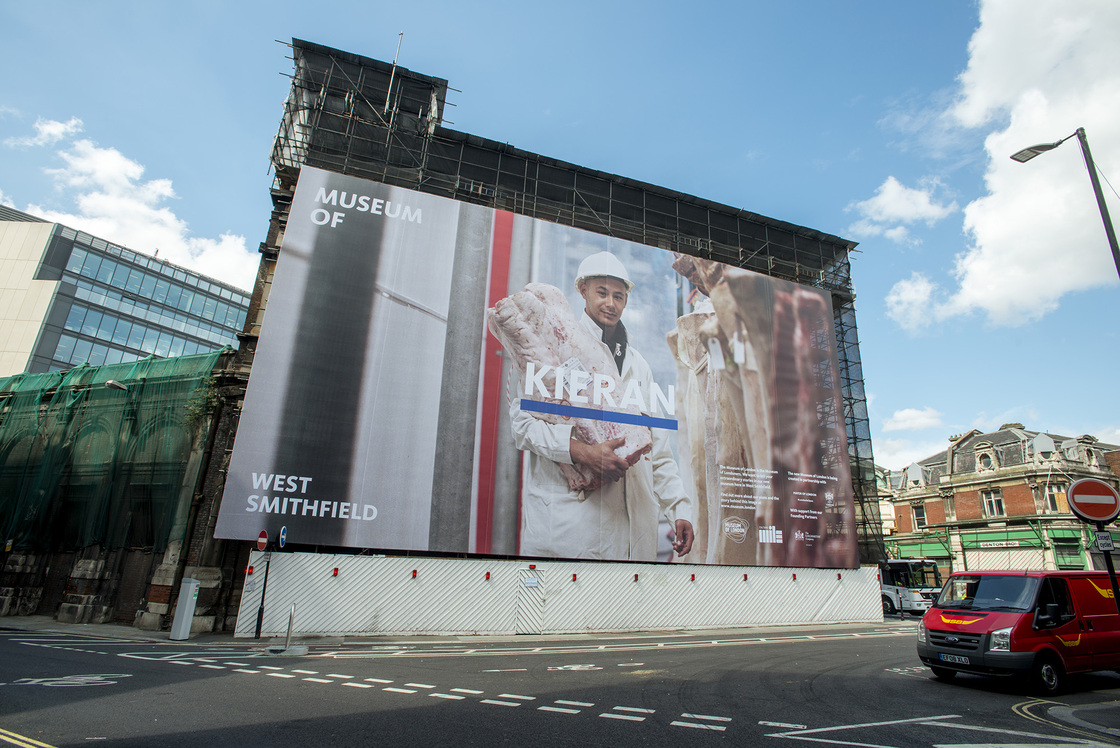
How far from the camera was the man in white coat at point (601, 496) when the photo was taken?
20562mm

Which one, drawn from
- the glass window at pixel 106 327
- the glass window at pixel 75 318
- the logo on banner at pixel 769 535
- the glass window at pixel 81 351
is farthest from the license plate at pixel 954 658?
the glass window at pixel 106 327

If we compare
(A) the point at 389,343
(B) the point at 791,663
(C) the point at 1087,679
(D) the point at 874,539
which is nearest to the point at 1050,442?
(D) the point at 874,539

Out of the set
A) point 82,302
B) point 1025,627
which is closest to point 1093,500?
point 1025,627

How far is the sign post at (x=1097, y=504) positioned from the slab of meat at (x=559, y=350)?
1545 cm

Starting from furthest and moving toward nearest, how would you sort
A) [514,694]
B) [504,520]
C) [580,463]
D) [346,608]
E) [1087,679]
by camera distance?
1. [580,463]
2. [504,520]
3. [346,608]
4. [1087,679]
5. [514,694]

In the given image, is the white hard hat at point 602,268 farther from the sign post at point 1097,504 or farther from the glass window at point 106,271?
the glass window at point 106,271

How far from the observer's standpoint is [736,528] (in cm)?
2338

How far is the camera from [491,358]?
70.6 ft

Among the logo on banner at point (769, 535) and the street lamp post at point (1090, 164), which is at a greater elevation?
A: the street lamp post at point (1090, 164)

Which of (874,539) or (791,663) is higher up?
(874,539)

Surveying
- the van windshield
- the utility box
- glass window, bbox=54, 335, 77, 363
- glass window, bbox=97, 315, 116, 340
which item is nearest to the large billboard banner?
the utility box

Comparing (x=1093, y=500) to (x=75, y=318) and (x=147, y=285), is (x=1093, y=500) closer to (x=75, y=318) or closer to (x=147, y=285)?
(x=75, y=318)

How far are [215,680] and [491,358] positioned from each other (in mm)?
13782

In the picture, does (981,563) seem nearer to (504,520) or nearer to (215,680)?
(504,520)
